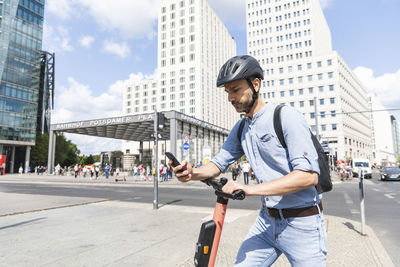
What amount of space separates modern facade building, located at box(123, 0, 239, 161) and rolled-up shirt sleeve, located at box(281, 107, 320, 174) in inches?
2866

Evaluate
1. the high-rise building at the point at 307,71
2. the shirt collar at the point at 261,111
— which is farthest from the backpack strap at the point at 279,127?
the high-rise building at the point at 307,71

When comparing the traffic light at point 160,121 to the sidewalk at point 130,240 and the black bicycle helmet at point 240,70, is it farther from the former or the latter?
the black bicycle helmet at point 240,70

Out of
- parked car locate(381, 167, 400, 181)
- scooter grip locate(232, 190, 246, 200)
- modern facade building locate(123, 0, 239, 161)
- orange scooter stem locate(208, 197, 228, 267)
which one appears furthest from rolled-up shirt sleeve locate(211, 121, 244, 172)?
modern facade building locate(123, 0, 239, 161)

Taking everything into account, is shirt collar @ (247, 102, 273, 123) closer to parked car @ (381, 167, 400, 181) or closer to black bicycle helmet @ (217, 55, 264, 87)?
black bicycle helmet @ (217, 55, 264, 87)

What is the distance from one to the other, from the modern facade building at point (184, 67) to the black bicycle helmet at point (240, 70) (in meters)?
72.6

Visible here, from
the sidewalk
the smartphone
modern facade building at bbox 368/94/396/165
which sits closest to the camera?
the smartphone

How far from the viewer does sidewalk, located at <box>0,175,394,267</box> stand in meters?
3.60

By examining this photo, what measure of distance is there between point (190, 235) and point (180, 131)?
25442 mm

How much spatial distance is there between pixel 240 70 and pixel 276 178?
2.29 ft

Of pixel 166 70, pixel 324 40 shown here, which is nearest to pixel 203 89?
pixel 166 70

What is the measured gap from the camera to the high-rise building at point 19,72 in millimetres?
44469

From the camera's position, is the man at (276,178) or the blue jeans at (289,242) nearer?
the man at (276,178)

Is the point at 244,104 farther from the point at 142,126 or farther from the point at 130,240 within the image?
the point at 142,126

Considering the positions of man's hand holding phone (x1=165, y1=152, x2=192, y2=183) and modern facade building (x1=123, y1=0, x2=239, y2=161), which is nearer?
man's hand holding phone (x1=165, y1=152, x2=192, y2=183)
